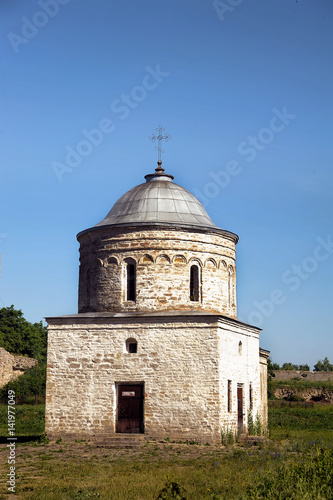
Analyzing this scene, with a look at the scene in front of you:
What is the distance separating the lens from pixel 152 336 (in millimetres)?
20844

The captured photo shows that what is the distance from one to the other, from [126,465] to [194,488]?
3874mm

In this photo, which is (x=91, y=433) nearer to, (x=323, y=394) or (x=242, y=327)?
(x=242, y=327)

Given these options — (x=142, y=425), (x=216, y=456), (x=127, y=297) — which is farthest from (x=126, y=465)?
(x=127, y=297)

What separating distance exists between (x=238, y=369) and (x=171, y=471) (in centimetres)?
873

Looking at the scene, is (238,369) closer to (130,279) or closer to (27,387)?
(130,279)

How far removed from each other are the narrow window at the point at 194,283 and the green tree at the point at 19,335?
113ft

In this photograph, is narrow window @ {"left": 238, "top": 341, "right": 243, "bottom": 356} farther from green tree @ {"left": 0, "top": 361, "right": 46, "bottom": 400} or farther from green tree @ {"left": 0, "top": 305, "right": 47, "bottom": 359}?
green tree @ {"left": 0, "top": 305, "right": 47, "bottom": 359}

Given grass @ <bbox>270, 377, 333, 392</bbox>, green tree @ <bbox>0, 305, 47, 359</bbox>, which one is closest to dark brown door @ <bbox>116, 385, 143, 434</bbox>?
grass @ <bbox>270, 377, 333, 392</bbox>

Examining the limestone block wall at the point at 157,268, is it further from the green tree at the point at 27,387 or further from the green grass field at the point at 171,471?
the green tree at the point at 27,387

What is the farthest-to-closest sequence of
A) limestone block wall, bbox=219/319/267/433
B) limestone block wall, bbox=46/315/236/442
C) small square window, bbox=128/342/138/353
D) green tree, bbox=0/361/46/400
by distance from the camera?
1. green tree, bbox=0/361/46/400
2. small square window, bbox=128/342/138/353
3. limestone block wall, bbox=219/319/267/433
4. limestone block wall, bbox=46/315/236/442

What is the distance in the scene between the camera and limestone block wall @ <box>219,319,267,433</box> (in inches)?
814

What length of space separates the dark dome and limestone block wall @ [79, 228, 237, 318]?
1.64ft

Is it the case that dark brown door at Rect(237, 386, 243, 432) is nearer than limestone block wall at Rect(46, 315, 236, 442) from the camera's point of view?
No

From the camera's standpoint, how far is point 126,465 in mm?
15312
